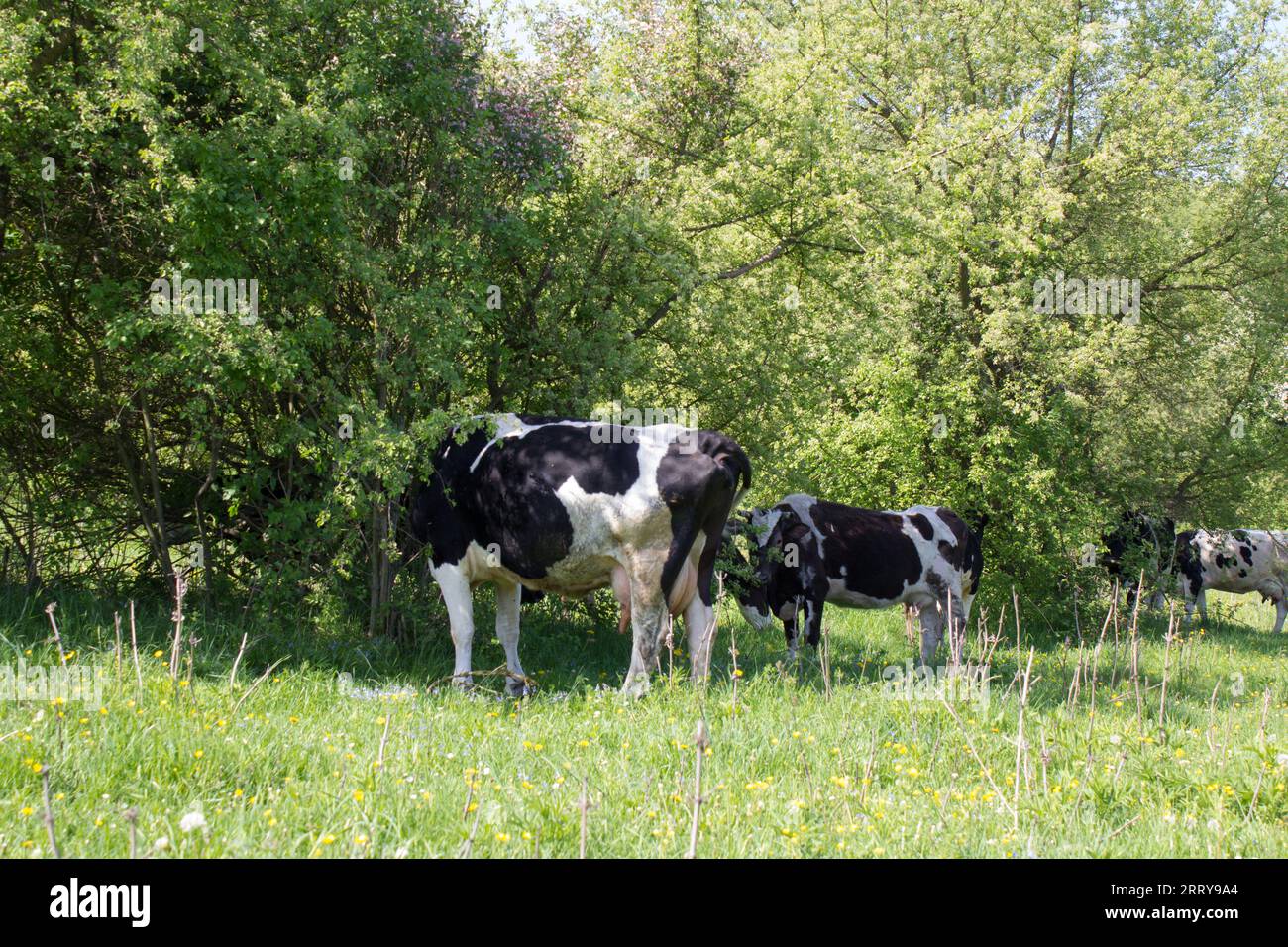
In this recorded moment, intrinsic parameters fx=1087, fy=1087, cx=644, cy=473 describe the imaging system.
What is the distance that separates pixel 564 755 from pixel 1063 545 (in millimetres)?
11399

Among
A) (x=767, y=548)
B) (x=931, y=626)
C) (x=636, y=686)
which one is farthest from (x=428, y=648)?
(x=931, y=626)

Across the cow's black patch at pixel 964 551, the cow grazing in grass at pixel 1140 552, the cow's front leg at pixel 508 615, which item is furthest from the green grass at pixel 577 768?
the cow grazing in grass at pixel 1140 552

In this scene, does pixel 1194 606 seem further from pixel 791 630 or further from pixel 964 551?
pixel 791 630

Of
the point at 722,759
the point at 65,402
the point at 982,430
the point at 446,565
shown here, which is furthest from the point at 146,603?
the point at 982,430

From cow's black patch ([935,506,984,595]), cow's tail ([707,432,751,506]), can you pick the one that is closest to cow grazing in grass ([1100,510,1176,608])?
cow's black patch ([935,506,984,595])

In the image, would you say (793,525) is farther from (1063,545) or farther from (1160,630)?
(1160,630)

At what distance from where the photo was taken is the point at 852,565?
458 inches

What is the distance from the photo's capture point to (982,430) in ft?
52.5

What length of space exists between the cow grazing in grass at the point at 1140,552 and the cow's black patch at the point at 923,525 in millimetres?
4660

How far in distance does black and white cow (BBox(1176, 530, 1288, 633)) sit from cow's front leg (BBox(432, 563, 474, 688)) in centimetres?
1544

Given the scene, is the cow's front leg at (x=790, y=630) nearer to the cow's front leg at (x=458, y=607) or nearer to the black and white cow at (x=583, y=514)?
the black and white cow at (x=583, y=514)

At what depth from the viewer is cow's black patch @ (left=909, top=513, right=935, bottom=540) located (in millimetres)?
12250

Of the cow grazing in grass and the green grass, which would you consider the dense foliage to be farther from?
the green grass

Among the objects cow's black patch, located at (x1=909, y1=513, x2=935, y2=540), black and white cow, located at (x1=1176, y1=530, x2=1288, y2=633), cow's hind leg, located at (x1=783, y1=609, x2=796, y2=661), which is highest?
cow's black patch, located at (x1=909, y1=513, x2=935, y2=540)
